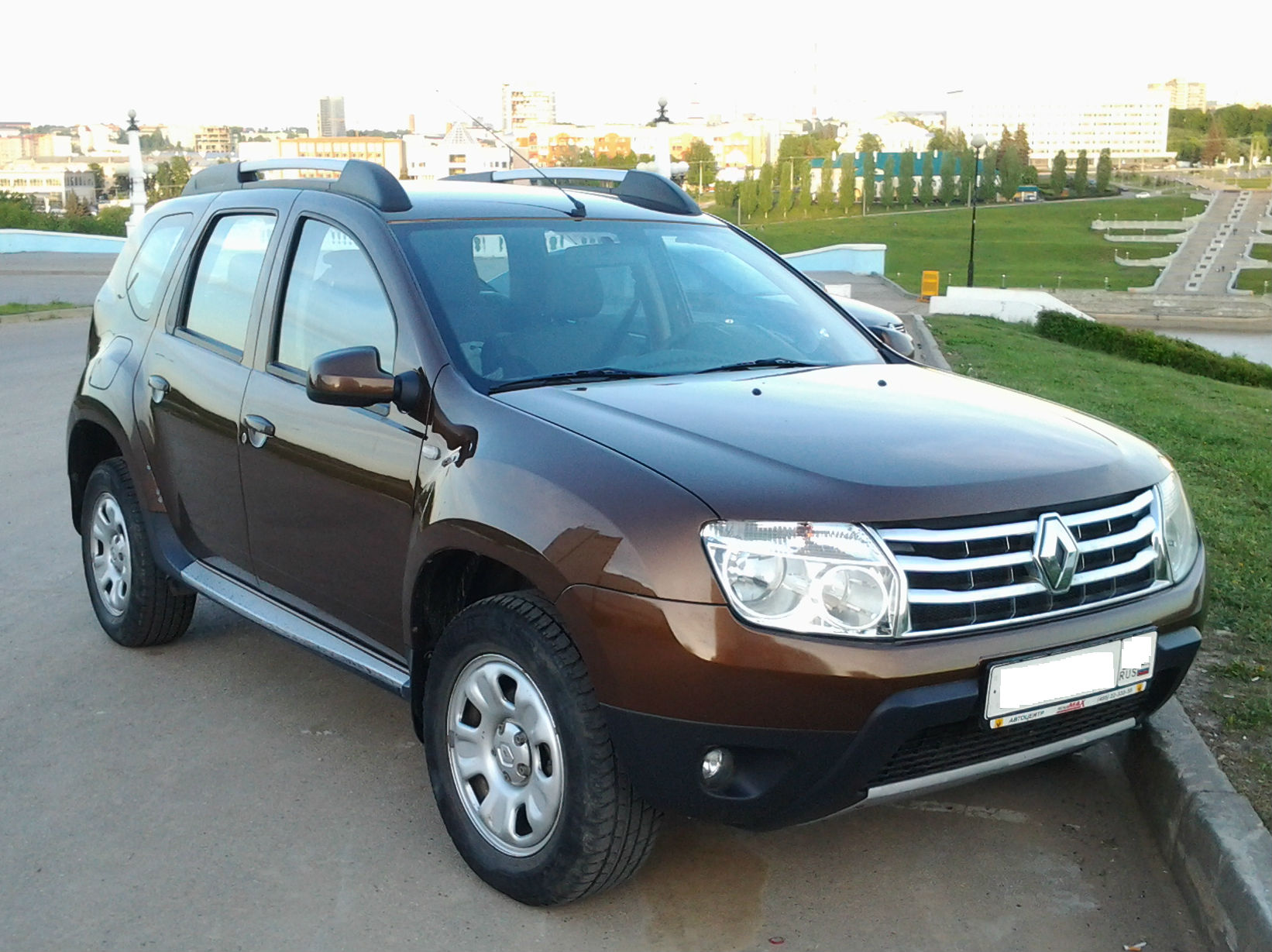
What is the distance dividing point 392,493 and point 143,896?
118 cm

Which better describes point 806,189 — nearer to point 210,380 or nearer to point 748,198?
point 748,198

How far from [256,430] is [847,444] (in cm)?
196

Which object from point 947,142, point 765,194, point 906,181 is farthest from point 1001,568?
point 947,142

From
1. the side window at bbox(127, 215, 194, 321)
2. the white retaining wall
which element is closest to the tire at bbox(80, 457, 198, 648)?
the side window at bbox(127, 215, 194, 321)

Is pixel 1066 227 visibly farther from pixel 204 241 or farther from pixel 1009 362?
pixel 204 241

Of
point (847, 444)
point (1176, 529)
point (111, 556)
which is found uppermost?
point (847, 444)

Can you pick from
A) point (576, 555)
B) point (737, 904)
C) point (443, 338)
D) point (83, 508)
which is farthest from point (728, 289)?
point (83, 508)

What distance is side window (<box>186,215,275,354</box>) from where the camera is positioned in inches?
178

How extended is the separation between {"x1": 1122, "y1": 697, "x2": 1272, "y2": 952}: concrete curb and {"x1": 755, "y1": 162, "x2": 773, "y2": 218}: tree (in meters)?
141

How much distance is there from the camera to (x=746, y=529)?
2904 mm

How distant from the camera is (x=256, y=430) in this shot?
4.26m

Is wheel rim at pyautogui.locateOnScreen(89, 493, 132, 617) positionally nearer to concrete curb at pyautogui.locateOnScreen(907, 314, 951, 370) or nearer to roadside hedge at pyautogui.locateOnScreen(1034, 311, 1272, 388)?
concrete curb at pyautogui.locateOnScreen(907, 314, 951, 370)

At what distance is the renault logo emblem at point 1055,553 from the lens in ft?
10.0

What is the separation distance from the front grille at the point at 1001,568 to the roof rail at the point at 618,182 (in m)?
2.09
